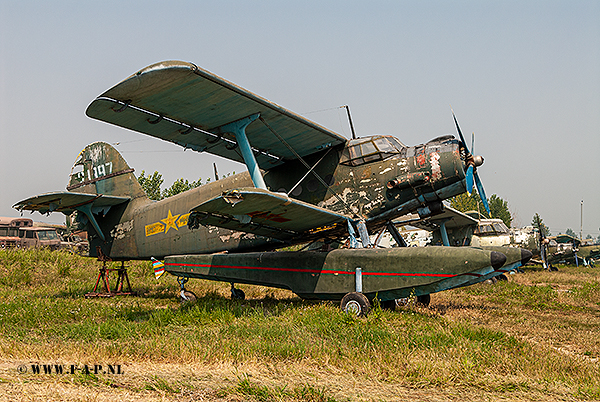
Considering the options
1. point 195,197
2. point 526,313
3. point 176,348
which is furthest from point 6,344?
point 526,313

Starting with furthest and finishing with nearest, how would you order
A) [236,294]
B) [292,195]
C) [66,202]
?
[66,202] < [236,294] < [292,195]

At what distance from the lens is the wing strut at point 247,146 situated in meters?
8.13

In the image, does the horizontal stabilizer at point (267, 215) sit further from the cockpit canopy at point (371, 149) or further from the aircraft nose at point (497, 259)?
the aircraft nose at point (497, 259)

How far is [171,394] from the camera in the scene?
353cm

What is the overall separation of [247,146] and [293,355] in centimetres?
470

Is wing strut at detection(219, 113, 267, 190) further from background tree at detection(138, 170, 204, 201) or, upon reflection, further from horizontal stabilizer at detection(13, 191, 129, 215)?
background tree at detection(138, 170, 204, 201)

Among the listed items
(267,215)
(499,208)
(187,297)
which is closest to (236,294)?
(187,297)

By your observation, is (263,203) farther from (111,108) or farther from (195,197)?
(195,197)

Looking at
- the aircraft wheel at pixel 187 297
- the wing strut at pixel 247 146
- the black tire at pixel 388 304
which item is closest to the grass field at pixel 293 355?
the black tire at pixel 388 304

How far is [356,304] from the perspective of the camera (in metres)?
7.39

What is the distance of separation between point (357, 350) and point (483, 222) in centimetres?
1883

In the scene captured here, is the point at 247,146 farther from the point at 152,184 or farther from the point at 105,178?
the point at 152,184

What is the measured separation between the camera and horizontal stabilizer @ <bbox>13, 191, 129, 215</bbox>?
10.2m

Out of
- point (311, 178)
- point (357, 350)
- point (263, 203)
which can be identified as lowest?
point (357, 350)
